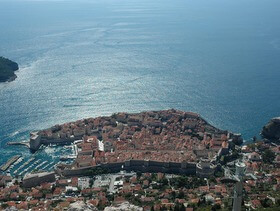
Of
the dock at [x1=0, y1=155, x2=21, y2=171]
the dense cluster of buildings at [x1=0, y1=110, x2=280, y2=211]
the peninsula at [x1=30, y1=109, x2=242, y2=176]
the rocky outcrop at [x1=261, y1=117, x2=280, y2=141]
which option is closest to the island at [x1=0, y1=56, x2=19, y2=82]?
the peninsula at [x1=30, y1=109, x2=242, y2=176]

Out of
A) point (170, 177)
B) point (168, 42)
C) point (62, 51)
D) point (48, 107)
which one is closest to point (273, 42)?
point (168, 42)

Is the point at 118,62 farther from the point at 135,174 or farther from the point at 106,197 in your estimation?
the point at 106,197

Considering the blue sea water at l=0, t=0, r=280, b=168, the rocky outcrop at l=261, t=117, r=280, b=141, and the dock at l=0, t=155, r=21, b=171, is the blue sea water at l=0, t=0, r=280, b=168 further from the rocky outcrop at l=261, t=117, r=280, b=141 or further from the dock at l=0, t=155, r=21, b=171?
the rocky outcrop at l=261, t=117, r=280, b=141

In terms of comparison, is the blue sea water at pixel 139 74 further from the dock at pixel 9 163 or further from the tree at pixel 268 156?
the tree at pixel 268 156

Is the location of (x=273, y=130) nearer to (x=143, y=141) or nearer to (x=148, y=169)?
(x=143, y=141)

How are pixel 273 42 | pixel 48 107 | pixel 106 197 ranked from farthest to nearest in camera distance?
pixel 273 42
pixel 48 107
pixel 106 197

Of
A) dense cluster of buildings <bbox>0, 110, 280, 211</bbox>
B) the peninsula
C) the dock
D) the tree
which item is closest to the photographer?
dense cluster of buildings <bbox>0, 110, 280, 211</bbox>
